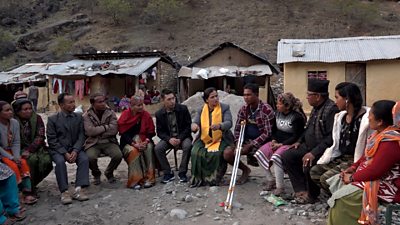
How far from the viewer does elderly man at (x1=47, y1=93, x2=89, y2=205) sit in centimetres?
547

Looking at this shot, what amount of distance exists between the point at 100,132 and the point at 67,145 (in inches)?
19.0

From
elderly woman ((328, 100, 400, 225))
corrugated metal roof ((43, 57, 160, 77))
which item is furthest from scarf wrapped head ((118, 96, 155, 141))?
corrugated metal roof ((43, 57, 160, 77))

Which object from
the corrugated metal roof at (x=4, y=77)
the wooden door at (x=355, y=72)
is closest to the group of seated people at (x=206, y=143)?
the wooden door at (x=355, y=72)

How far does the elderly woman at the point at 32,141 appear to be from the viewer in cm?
560

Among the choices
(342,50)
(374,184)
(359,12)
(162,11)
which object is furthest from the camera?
(162,11)

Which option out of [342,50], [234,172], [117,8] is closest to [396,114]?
[234,172]

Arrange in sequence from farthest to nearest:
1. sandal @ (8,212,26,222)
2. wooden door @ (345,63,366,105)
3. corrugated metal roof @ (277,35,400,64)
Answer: wooden door @ (345,63,366,105) → corrugated metal roof @ (277,35,400,64) → sandal @ (8,212,26,222)

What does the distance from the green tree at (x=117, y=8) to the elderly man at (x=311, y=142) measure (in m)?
36.2

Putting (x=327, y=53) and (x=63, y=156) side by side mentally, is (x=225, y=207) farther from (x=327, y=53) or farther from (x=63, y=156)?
(x=327, y=53)

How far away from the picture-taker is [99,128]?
19.5ft

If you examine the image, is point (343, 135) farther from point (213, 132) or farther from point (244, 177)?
point (213, 132)

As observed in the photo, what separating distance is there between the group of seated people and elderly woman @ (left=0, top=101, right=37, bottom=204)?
0.01 meters

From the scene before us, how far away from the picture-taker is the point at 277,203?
16.2ft

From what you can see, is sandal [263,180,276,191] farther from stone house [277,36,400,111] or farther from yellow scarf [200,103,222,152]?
stone house [277,36,400,111]
